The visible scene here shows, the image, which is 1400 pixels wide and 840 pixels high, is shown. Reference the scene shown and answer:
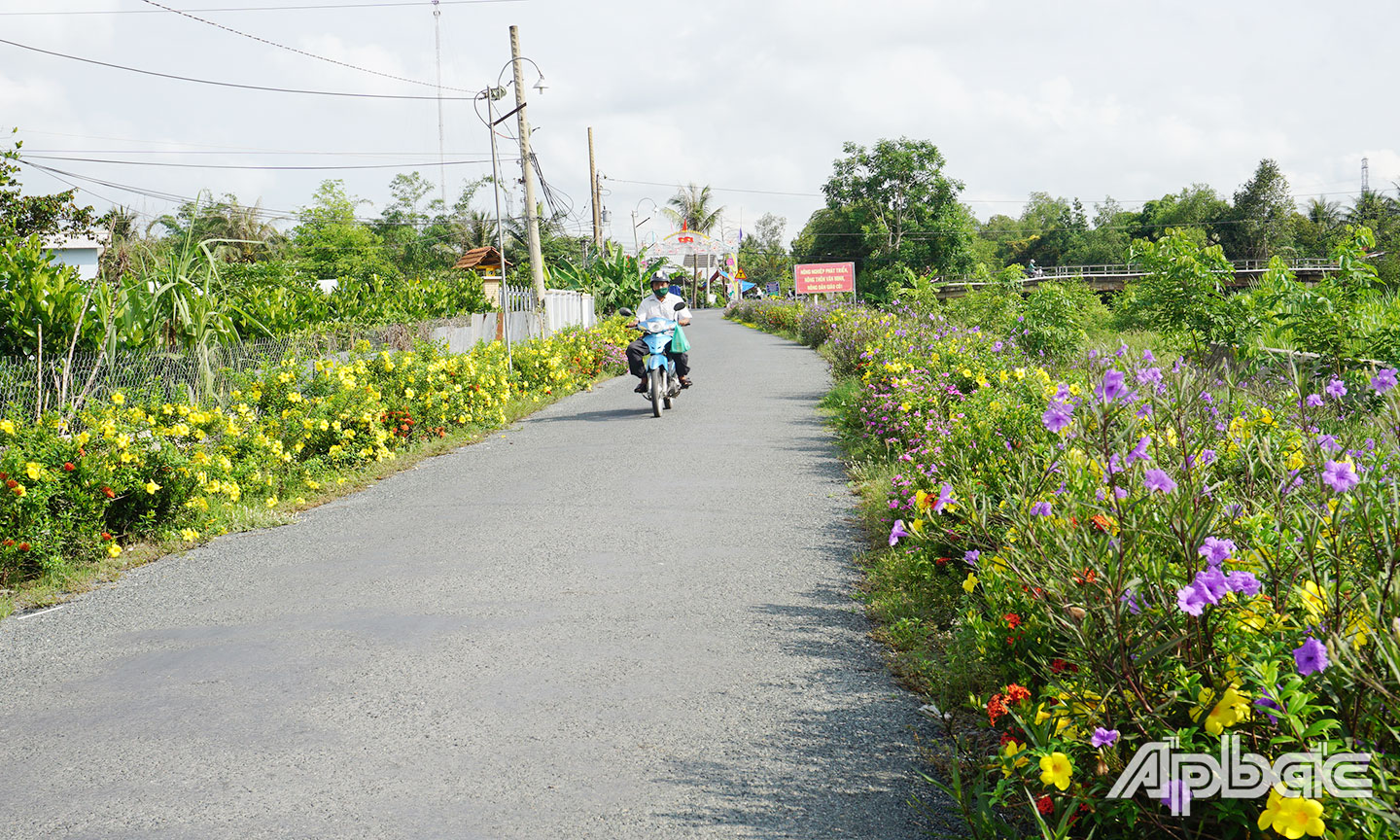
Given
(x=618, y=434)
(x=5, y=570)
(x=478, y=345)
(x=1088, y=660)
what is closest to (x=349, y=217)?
(x=478, y=345)

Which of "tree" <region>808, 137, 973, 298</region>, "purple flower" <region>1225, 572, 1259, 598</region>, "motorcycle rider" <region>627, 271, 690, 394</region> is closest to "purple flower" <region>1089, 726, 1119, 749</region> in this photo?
"purple flower" <region>1225, 572, 1259, 598</region>

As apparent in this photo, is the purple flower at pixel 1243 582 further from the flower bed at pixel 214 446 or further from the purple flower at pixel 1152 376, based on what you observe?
the flower bed at pixel 214 446

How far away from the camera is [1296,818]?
6.88ft

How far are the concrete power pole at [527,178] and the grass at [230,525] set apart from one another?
10.8 metres

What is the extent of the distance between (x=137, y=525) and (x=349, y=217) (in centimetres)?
6316

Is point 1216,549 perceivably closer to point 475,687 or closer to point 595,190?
point 475,687

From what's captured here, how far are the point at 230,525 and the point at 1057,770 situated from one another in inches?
270

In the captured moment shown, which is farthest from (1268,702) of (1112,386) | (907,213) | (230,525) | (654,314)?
(907,213)

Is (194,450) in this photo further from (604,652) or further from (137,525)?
(604,652)

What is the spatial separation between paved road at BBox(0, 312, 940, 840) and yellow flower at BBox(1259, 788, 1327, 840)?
3.89 ft

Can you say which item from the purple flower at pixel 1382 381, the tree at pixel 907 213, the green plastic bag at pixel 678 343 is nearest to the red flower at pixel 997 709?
the purple flower at pixel 1382 381

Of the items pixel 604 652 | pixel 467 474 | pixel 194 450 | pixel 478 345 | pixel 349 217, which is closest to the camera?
pixel 604 652

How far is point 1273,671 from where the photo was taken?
2.22m

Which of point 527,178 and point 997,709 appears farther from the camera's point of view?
point 527,178
